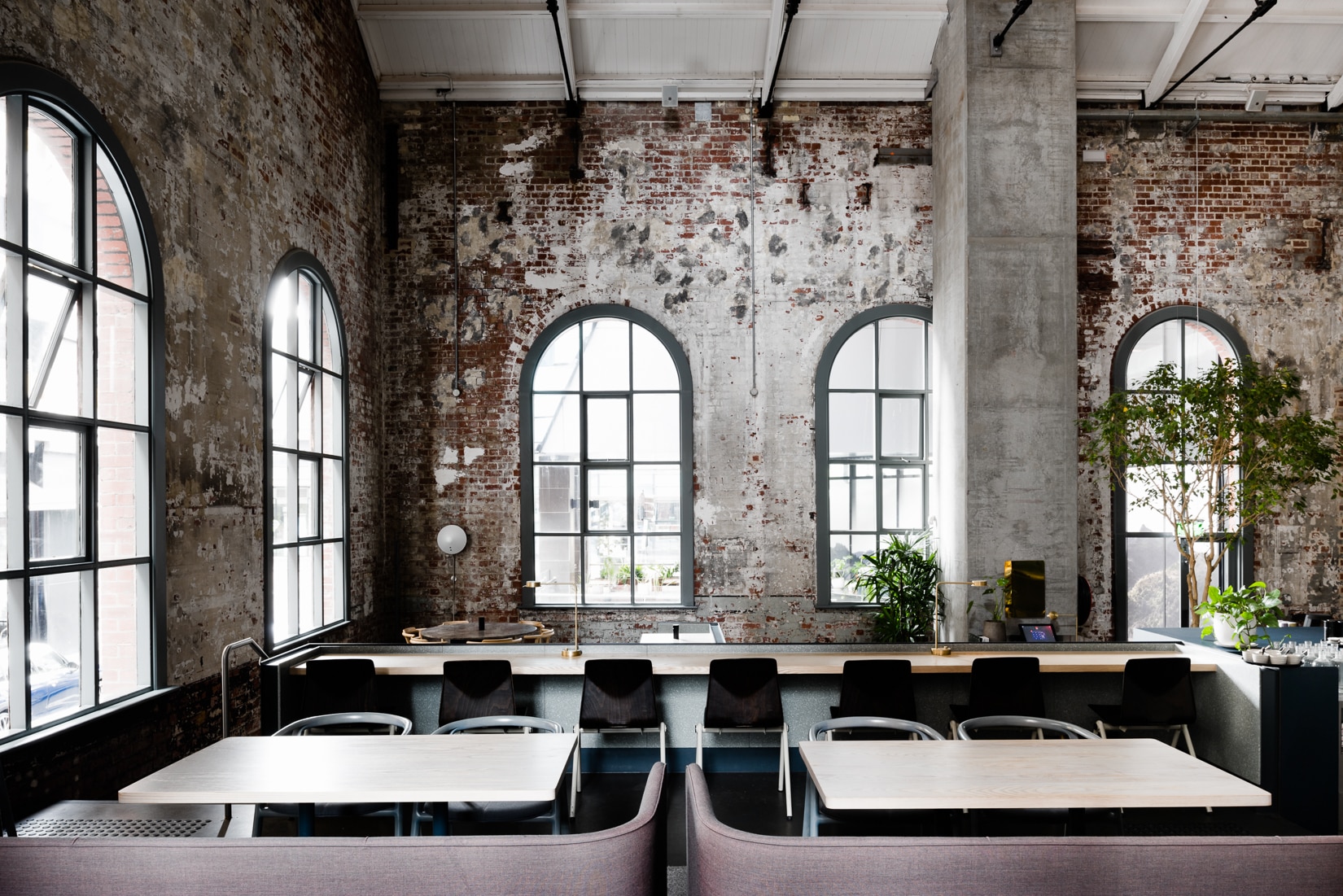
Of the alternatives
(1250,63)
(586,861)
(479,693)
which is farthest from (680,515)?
(1250,63)

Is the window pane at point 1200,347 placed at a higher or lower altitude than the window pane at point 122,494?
higher

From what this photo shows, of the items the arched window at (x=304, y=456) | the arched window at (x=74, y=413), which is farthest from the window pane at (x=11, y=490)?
the arched window at (x=304, y=456)

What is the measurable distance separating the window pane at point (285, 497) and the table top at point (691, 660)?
1.24 metres

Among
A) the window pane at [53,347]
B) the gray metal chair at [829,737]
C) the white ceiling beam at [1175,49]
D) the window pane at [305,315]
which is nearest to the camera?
the gray metal chair at [829,737]

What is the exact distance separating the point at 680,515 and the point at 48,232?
5.47 m

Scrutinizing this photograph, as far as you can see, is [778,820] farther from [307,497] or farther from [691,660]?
[307,497]

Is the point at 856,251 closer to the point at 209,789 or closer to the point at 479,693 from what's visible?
the point at 479,693

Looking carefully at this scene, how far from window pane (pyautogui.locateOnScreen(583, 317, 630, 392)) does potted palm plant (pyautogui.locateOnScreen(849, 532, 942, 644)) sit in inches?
116

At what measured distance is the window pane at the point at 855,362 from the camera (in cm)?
827

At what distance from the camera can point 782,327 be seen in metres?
8.21

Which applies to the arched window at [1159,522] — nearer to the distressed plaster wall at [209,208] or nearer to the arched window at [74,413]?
the distressed plaster wall at [209,208]

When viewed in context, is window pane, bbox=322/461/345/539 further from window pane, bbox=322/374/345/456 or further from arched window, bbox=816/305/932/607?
arched window, bbox=816/305/932/607

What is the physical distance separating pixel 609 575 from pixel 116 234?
5.10m

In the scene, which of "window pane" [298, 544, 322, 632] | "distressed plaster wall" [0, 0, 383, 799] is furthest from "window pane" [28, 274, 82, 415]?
"window pane" [298, 544, 322, 632]
